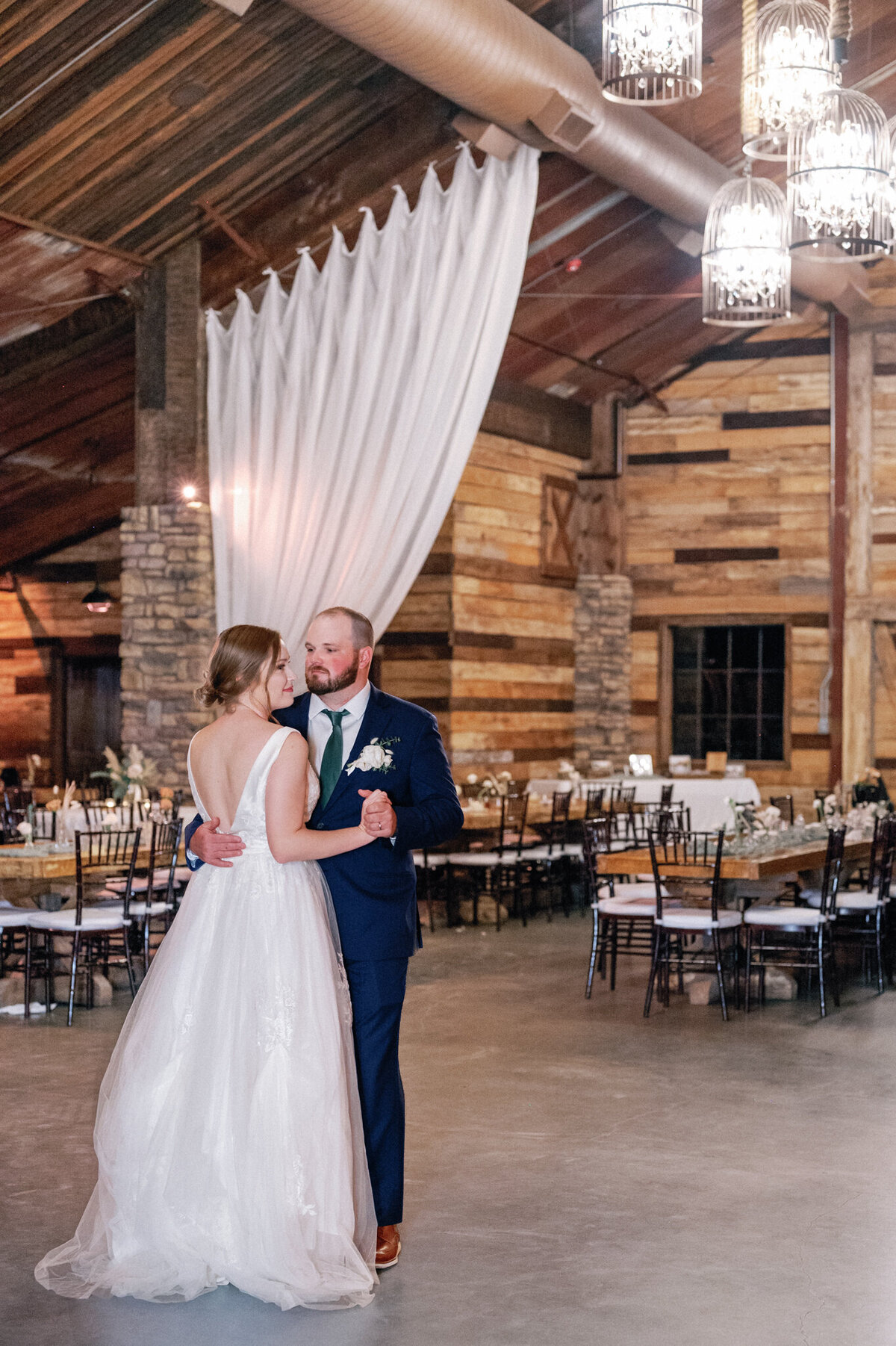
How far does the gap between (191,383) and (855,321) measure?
7.76m

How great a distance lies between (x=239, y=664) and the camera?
391 centimetres

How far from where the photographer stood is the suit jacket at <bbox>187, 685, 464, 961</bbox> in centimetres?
395

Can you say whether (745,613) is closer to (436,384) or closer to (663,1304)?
(436,384)

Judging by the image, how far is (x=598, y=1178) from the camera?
476 centimetres

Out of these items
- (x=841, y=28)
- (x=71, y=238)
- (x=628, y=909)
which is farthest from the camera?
(x=71, y=238)

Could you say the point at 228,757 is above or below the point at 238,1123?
above

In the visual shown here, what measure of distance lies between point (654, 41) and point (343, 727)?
289 cm

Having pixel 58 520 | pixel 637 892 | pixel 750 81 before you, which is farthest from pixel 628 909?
pixel 58 520

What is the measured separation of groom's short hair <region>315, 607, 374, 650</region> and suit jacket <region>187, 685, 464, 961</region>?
0.15 metres

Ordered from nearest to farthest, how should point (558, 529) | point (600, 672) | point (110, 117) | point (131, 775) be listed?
point (110, 117) < point (131, 775) < point (558, 529) < point (600, 672)

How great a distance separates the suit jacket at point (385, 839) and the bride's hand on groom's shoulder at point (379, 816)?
6.3 inches

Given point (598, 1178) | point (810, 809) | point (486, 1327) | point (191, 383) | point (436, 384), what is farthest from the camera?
point (810, 809)

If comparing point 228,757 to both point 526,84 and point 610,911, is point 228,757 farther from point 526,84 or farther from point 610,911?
point 526,84

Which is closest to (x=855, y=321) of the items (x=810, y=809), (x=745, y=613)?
(x=745, y=613)
